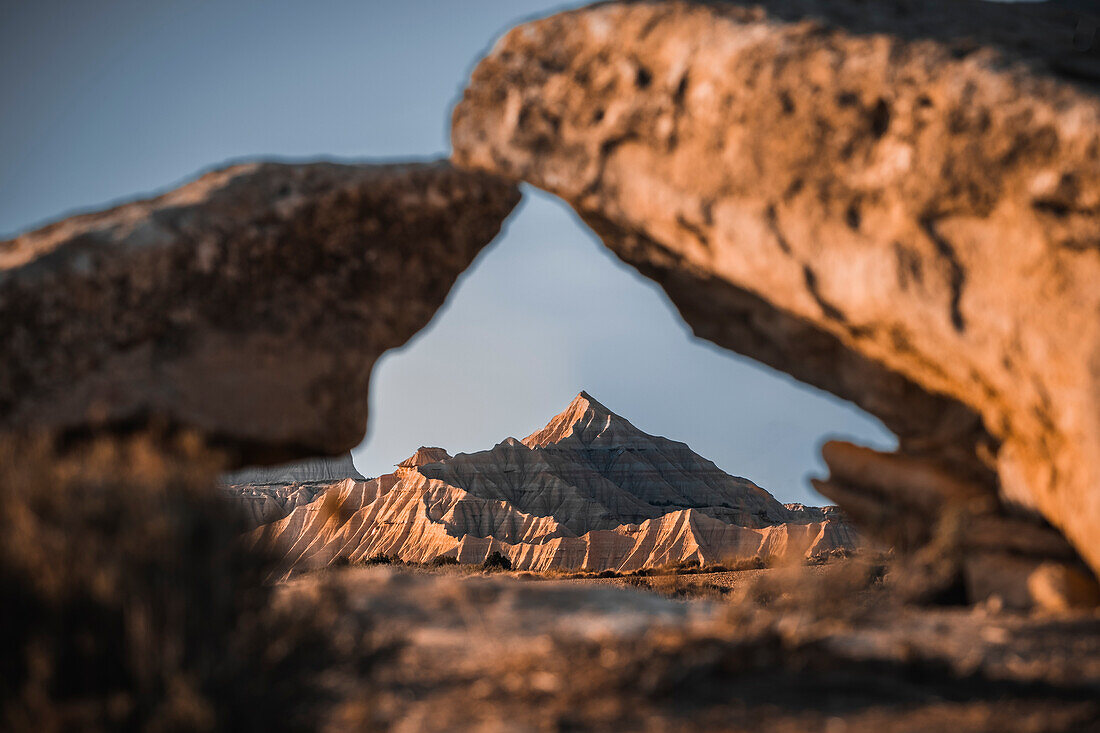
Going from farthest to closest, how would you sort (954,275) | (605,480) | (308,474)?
(308,474) < (605,480) < (954,275)

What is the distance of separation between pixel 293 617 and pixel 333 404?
3243 mm

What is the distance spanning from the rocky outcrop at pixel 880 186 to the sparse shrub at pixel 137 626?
14.1 feet

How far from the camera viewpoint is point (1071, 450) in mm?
5578

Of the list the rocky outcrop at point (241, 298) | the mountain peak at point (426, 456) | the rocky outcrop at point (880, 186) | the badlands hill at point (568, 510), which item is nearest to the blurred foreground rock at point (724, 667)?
the rocky outcrop at point (880, 186)

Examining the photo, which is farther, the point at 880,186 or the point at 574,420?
the point at 574,420

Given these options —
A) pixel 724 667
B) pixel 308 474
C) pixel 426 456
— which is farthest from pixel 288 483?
pixel 724 667

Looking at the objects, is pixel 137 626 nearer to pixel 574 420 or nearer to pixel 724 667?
pixel 724 667

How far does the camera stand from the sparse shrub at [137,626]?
313 centimetres

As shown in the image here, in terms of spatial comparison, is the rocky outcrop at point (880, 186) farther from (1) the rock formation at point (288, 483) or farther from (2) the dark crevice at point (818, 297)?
(1) the rock formation at point (288, 483)

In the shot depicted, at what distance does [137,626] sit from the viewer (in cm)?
318

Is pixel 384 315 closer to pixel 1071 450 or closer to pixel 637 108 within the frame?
pixel 637 108

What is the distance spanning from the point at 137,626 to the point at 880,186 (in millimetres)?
5422

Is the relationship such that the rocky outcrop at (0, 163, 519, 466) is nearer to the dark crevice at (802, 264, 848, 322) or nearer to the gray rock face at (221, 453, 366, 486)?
the dark crevice at (802, 264, 848, 322)

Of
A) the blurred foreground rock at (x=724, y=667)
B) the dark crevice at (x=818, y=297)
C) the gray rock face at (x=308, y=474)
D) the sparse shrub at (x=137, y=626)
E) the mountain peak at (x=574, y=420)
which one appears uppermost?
the dark crevice at (x=818, y=297)
